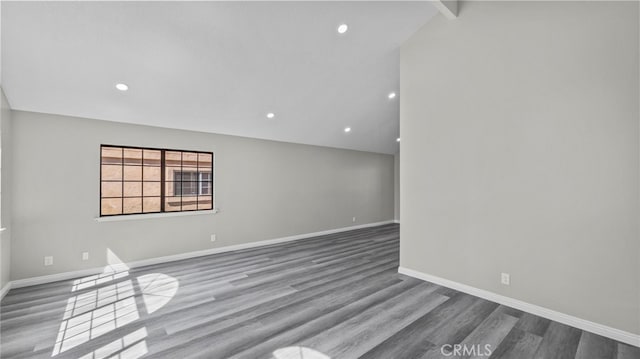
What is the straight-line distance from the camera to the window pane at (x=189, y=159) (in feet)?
16.4

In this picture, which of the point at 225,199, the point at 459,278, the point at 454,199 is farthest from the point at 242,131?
the point at 459,278

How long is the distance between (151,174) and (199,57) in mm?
2483

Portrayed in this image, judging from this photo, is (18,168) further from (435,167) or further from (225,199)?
(435,167)

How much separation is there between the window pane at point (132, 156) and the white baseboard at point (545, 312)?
490 centimetres

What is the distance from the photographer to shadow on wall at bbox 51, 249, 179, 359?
2.21 metres

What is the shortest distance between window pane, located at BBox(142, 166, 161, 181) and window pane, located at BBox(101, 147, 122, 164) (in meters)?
0.44

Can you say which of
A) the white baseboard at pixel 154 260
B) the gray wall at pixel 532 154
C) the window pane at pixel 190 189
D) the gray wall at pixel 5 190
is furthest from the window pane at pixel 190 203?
the gray wall at pixel 532 154

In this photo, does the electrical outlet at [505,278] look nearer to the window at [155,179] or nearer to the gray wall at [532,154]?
the gray wall at [532,154]

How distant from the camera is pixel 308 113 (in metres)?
5.23

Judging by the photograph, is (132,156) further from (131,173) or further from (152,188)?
(152,188)

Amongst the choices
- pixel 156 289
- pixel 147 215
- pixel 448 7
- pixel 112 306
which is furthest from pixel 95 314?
pixel 448 7

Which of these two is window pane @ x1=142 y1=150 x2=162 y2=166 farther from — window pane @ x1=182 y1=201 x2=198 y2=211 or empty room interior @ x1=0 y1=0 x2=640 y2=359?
window pane @ x1=182 y1=201 x2=198 y2=211

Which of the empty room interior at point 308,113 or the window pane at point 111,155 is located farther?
the window pane at point 111,155

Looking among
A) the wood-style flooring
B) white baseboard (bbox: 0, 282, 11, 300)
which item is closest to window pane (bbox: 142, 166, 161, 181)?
the wood-style flooring
